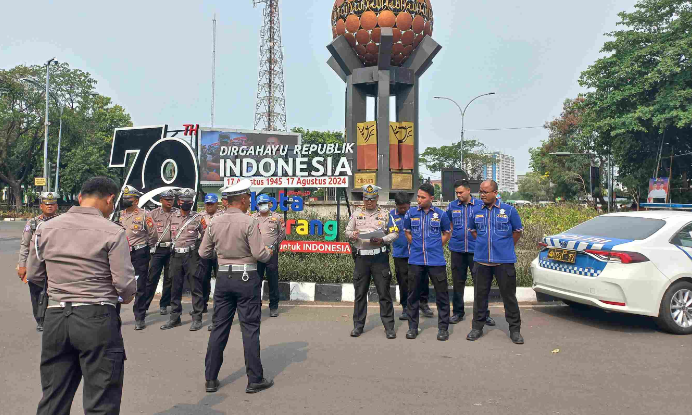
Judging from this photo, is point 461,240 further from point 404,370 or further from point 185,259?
point 185,259

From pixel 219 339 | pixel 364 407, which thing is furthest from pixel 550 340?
pixel 219 339

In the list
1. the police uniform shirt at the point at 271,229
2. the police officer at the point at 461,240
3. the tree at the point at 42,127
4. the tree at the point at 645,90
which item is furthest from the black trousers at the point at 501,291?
the tree at the point at 42,127

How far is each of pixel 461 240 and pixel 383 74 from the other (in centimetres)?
1754

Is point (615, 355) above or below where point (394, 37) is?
below

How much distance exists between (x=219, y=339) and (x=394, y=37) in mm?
Answer: 20132

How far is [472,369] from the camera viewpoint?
15.4ft

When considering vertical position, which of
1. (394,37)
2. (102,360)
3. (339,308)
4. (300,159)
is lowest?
(339,308)

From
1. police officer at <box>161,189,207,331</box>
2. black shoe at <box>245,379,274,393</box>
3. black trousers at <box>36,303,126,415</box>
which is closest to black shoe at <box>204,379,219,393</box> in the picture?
black shoe at <box>245,379,274,393</box>

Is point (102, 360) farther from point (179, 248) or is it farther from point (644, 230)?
point (644, 230)

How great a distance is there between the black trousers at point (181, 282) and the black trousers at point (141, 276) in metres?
0.33

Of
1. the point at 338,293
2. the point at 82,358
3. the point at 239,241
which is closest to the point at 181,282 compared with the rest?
the point at 338,293

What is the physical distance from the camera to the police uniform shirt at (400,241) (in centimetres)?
638

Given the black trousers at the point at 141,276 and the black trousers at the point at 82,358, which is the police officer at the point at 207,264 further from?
the black trousers at the point at 82,358

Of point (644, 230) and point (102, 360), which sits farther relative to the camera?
point (644, 230)
